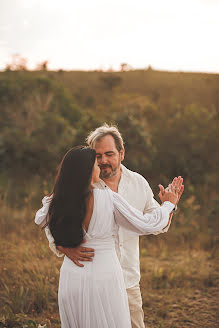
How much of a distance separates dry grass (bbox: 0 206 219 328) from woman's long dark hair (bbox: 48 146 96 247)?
65.4 inches

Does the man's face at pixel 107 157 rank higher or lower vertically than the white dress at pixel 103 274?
higher

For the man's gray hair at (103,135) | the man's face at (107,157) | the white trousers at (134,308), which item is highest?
the man's gray hair at (103,135)

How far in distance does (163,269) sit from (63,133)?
858 centimetres

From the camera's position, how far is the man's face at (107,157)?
2.88 metres

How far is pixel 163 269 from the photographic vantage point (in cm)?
479

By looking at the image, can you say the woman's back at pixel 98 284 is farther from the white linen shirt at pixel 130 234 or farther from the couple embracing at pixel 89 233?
the white linen shirt at pixel 130 234

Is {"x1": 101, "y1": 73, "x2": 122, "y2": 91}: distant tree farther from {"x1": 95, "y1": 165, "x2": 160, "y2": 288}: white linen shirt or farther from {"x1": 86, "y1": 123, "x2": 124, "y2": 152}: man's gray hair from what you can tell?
{"x1": 95, "y1": 165, "x2": 160, "y2": 288}: white linen shirt

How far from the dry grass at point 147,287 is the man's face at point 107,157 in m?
1.73

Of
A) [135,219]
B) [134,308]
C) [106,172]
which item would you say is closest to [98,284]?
[135,219]

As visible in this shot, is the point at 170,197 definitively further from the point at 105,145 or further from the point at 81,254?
the point at 105,145

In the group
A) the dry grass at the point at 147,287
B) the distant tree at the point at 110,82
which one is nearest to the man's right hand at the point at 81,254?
the dry grass at the point at 147,287

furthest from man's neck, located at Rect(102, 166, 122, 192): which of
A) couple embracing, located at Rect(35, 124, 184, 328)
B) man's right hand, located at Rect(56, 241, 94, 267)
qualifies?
man's right hand, located at Rect(56, 241, 94, 267)

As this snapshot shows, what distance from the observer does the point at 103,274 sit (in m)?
2.10

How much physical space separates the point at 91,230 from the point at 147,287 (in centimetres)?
282
